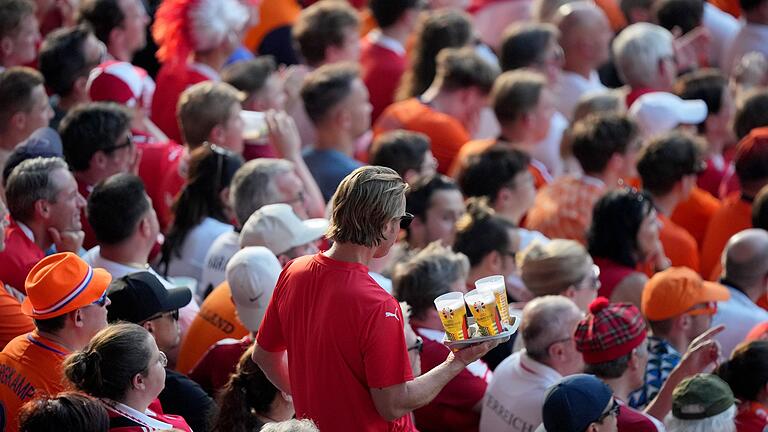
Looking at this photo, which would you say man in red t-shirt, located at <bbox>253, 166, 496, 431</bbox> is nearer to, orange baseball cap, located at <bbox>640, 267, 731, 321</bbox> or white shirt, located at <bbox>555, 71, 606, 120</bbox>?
orange baseball cap, located at <bbox>640, 267, 731, 321</bbox>

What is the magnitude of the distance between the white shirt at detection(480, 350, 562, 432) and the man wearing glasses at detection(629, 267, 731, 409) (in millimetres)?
879

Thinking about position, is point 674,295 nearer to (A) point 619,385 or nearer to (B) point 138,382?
(A) point 619,385

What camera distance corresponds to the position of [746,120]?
9.35 m

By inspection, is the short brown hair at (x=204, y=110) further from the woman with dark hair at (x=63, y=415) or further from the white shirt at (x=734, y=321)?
the woman with dark hair at (x=63, y=415)

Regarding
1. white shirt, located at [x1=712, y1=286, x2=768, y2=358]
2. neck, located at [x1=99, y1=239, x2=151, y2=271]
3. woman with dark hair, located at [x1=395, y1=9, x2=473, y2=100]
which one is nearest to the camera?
neck, located at [x1=99, y1=239, x2=151, y2=271]

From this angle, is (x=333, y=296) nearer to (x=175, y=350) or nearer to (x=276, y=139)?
(x=175, y=350)

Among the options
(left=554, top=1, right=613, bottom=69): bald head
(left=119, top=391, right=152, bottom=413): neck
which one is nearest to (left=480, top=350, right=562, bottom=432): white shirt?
(left=119, top=391, right=152, bottom=413): neck

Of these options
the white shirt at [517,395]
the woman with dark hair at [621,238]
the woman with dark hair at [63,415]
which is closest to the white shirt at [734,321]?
the woman with dark hair at [621,238]

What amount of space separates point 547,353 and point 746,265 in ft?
5.77

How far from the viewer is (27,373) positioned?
198 inches

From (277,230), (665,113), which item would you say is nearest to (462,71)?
(665,113)

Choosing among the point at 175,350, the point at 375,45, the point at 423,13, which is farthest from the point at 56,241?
the point at 423,13

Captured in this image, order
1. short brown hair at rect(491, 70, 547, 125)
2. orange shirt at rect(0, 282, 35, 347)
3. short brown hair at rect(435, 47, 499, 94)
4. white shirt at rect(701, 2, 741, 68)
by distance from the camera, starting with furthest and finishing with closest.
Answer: white shirt at rect(701, 2, 741, 68) → short brown hair at rect(435, 47, 499, 94) → short brown hair at rect(491, 70, 547, 125) → orange shirt at rect(0, 282, 35, 347)

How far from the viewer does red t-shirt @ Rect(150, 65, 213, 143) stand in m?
9.12
